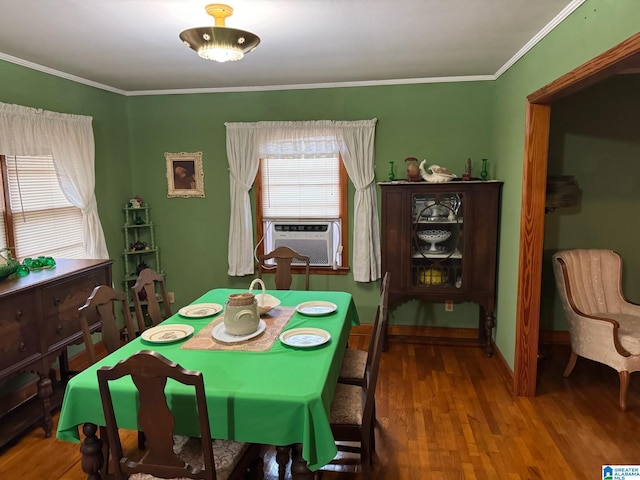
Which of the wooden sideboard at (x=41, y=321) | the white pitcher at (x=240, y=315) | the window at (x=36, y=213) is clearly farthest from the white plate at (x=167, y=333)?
the window at (x=36, y=213)

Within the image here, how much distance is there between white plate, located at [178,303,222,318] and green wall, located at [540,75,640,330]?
2895 millimetres

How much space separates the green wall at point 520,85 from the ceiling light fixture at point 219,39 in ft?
5.19

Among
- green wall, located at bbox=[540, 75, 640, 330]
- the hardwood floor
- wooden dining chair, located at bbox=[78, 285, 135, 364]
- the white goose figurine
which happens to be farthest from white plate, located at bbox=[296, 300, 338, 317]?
green wall, located at bbox=[540, 75, 640, 330]

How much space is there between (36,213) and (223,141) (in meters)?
1.72

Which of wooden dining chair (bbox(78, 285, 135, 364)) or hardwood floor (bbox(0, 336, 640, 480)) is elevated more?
wooden dining chair (bbox(78, 285, 135, 364))

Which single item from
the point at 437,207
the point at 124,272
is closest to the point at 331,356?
the point at 437,207

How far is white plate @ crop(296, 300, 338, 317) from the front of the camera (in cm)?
261

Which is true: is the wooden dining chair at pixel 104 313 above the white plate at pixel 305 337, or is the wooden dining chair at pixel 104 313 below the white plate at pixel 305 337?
above

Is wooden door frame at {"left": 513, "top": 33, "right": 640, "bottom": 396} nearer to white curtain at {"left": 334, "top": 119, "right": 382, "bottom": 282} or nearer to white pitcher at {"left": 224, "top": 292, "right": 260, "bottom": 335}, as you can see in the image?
white curtain at {"left": 334, "top": 119, "right": 382, "bottom": 282}

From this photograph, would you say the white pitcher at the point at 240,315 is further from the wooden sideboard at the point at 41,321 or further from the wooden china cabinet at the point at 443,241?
the wooden china cabinet at the point at 443,241

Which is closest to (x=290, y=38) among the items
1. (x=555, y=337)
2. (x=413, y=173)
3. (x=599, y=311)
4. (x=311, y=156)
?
(x=311, y=156)

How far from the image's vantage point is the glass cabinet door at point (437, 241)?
379 centimetres

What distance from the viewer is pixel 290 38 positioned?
2756mm

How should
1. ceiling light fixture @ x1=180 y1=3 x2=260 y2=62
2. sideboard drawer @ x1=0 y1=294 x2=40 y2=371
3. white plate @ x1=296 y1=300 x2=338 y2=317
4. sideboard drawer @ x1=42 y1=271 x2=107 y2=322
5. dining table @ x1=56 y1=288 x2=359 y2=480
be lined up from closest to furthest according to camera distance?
dining table @ x1=56 y1=288 x2=359 y2=480 → ceiling light fixture @ x1=180 y1=3 x2=260 y2=62 → sideboard drawer @ x1=0 y1=294 x2=40 y2=371 → white plate @ x1=296 y1=300 x2=338 y2=317 → sideboard drawer @ x1=42 y1=271 x2=107 y2=322
